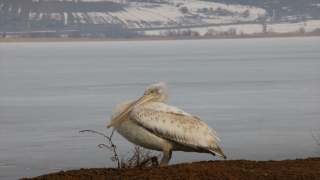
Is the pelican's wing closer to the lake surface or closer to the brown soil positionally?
the brown soil

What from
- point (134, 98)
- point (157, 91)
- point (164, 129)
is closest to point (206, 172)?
point (164, 129)

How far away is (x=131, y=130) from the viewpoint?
6117 millimetres

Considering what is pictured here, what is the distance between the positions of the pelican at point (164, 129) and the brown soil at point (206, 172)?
0.34m

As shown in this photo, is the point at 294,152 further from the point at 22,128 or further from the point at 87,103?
the point at 87,103

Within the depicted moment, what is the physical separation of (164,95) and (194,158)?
2.25 metres

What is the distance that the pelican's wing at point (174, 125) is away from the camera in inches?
238

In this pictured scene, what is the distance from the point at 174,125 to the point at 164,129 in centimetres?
10

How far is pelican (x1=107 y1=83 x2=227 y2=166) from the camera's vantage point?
6.05 meters

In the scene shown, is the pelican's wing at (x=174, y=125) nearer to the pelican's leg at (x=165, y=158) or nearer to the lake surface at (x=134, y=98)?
the pelican's leg at (x=165, y=158)

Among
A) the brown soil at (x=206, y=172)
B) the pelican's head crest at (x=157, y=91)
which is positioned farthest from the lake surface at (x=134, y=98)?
the brown soil at (x=206, y=172)

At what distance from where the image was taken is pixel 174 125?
607 centimetres

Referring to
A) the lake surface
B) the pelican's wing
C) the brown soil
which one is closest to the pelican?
the pelican's wing

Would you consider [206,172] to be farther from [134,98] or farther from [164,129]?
[134,98]

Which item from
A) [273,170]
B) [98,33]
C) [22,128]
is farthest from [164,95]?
[98,33]
